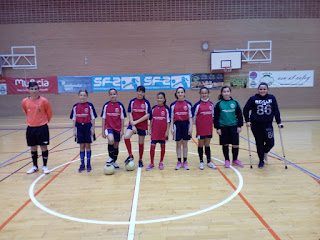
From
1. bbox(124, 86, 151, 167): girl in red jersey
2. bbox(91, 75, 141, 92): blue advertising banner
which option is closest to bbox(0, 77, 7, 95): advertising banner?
bbox(91, 75, 141, 92): blue advertising banner

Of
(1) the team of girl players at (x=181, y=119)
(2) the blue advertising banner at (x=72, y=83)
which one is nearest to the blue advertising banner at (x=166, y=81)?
(2) the blue advertising banner at (x=72, y=83)

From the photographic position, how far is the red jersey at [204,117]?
4590 mm

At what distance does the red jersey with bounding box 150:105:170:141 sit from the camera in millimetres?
4625

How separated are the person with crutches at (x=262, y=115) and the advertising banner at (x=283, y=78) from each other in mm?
9996

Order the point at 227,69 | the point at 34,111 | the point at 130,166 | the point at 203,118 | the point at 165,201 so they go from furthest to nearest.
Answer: the point at 227,69
the point at 203,118
the point at 130,166
the point at 34,111
the point at 165,201

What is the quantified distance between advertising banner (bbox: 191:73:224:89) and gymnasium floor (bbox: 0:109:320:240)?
8872 mm

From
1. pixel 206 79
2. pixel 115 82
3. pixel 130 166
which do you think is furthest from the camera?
pixel 206 79

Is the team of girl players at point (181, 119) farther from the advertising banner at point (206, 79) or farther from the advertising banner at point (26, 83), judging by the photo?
the advertising banner at point (26, 83)

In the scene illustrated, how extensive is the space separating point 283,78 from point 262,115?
10876mm

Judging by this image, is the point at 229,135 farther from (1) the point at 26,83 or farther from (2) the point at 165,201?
(1) the point at 26,83

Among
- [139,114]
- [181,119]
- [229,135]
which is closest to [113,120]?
[139,114]

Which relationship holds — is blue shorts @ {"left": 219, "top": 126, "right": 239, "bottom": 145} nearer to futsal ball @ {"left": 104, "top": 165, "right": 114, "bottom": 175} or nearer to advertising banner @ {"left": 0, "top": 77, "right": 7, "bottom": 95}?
futsal ball @ {"left": 104, "top": 165, "right": 114, "bottom": 175}

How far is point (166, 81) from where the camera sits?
45.2 ft

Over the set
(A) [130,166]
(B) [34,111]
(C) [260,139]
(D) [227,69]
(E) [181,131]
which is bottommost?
(A) [130,166]
